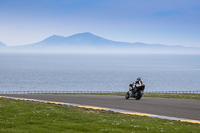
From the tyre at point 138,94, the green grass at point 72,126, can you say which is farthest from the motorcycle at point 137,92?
the green grass at point 72,126

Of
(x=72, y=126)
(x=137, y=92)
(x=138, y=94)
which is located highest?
(x=137, y=92)

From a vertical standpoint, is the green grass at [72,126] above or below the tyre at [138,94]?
below

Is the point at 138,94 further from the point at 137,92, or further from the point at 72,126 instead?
the point at 72,126

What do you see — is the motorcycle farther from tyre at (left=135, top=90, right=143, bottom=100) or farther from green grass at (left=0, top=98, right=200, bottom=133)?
green grass at (left=0, top=98, right=200, bottom=133)

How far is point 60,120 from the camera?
55.7 ft

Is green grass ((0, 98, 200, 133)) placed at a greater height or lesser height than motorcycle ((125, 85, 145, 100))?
lesser

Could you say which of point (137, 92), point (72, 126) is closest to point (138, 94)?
point (137, 92)

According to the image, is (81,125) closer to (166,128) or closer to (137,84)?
(166,128)

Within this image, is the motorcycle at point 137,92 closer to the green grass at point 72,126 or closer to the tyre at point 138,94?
the tyre at point 138,94

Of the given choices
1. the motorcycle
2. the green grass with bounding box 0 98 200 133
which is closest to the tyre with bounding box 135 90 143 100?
the motorcycle

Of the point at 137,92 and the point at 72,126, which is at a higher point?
the point at 137,92

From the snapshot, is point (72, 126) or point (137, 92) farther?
point (137, 92)

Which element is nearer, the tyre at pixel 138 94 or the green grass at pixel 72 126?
the green grass at pixel 72 126

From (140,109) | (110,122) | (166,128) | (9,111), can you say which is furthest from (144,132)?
(140,109)
